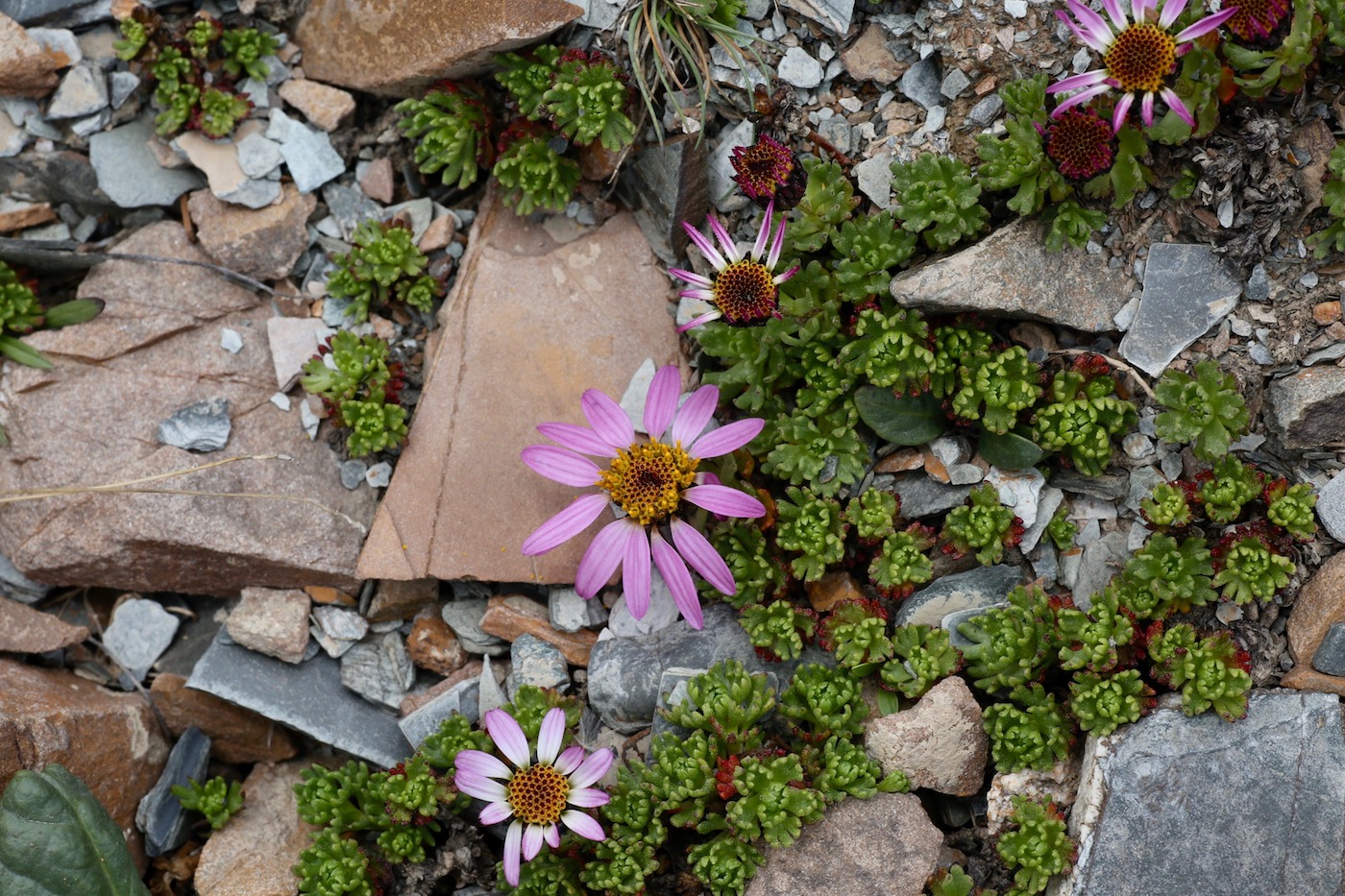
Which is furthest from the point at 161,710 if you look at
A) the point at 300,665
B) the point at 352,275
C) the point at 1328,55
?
the point at 1328,55

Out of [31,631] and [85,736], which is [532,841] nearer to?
[85,736]

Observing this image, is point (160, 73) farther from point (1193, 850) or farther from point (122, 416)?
point (1193, 850)

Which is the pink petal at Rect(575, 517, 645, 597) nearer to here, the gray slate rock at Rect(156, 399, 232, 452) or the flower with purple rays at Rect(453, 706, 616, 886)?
the flower with purple rays at Rect(453, 706, 616, 886)

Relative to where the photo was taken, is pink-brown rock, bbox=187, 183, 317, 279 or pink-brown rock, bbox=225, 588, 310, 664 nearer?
pink-brown rock, bbox=225, 588, 310, 664

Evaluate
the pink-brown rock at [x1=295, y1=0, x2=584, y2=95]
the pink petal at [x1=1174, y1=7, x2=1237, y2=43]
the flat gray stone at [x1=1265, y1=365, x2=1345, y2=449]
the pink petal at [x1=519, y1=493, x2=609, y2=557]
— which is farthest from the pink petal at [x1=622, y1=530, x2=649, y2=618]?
the pink petal at [x1=1174, y1=7, x2=1237, y2=43]

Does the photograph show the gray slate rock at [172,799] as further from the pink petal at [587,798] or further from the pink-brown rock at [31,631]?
the pink petal at [587,798]

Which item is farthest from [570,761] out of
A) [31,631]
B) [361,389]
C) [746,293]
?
[31,631]
